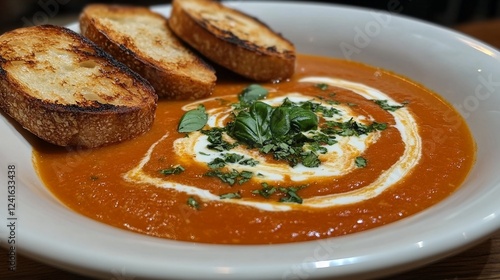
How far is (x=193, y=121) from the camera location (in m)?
2.96

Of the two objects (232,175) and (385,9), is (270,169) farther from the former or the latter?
(385,9)

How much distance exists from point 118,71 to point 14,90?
0.63 metres

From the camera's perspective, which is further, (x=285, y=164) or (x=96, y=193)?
(x=285, y=164)

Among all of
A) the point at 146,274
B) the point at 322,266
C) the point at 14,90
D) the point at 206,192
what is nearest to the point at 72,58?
the point at 14,90

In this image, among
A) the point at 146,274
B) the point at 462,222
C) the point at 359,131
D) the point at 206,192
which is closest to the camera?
the point at 146,274

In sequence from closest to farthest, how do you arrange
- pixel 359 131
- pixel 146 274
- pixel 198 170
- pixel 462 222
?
pixel 146 274, pixel 462 222, pixel 198 170, pixel 359 131

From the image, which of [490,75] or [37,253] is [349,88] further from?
[37,253]

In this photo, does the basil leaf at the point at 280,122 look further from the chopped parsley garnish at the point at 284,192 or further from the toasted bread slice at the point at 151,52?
the toasted bread slice at the point at 151,52

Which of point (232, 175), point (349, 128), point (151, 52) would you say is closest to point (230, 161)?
point (232, 175)

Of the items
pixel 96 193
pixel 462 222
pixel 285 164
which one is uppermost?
pixel 462 222

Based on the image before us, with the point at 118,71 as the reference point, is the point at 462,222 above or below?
above

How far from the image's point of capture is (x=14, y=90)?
2.66 meters

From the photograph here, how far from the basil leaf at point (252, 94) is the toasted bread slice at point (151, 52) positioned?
8.3 inches

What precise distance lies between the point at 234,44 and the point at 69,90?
1.16 metres
